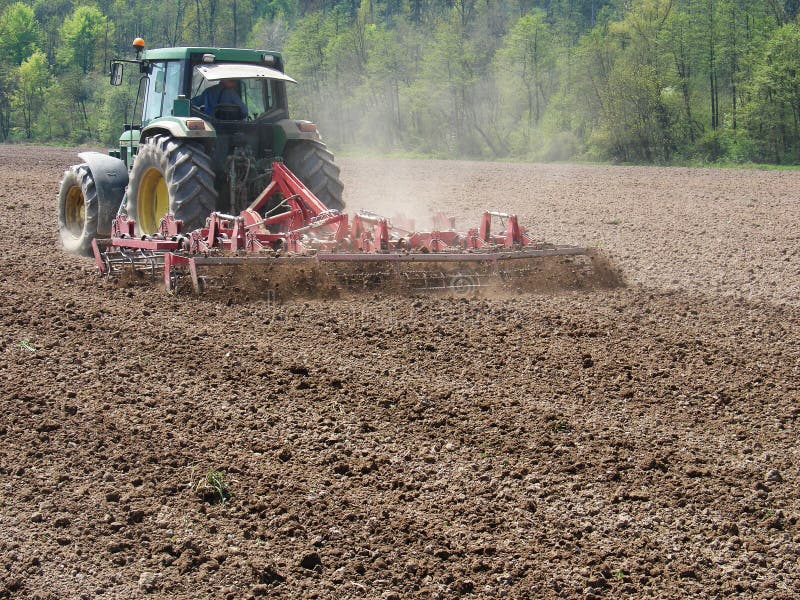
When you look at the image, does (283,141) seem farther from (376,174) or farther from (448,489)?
(376,174)

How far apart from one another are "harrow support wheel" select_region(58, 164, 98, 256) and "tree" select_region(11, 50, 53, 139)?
44.8m

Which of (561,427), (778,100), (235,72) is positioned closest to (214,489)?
(561,427)

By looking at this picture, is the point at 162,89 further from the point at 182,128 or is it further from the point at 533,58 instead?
the point at 533,58

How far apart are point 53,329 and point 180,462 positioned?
9.67 feet

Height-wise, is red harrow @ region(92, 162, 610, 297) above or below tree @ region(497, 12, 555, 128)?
below

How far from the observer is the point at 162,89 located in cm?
962

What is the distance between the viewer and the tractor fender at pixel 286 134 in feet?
31.3

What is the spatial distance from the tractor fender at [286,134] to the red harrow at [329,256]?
97cm

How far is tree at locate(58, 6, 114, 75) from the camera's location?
61.8 m

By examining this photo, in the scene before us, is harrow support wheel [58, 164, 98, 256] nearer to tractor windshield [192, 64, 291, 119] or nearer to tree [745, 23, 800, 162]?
tractor windshield [192, 64, 291, 119]

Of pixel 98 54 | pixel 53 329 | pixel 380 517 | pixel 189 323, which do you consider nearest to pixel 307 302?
pixel 189 323

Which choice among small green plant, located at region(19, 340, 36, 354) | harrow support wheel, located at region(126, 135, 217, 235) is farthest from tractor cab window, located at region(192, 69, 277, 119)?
small green plant, located at region(19, 340, 36, 354)

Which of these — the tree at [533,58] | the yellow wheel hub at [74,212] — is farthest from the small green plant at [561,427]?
the tree at [533,58]

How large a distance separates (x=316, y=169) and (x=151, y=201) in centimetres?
175
